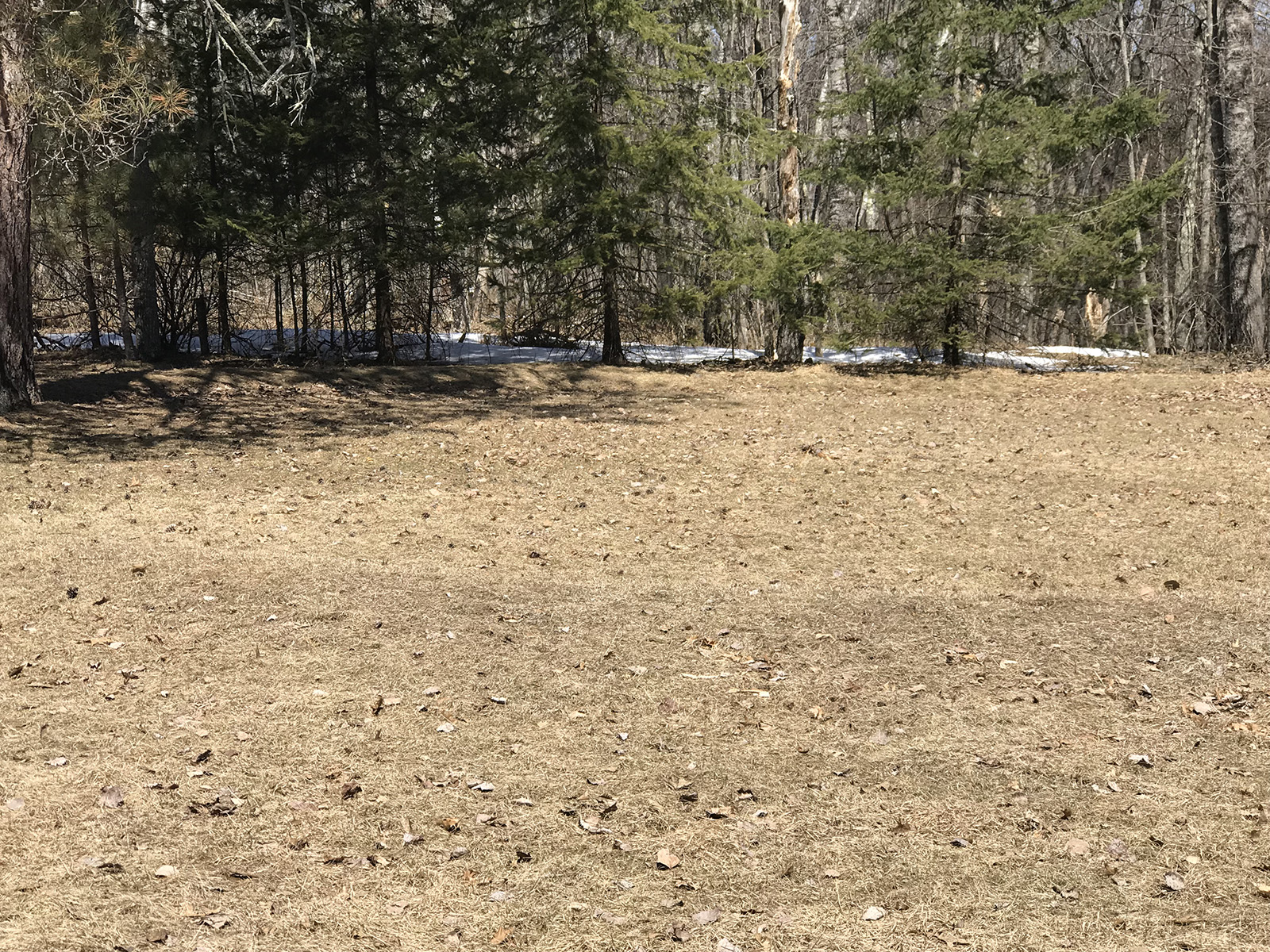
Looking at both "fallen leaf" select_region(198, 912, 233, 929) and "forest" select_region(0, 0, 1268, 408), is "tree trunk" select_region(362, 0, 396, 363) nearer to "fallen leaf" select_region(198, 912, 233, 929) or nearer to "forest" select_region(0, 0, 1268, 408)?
"forest" select_region(0, 0, 1268, 408)

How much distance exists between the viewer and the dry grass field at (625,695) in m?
4.27

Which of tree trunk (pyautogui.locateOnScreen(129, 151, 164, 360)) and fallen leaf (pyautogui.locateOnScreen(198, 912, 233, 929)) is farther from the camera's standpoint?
tree trunk (pyautogui.locateOnScreen(129, 151, 164, 360))

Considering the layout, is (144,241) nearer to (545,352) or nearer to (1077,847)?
(545,352)

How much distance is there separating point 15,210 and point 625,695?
30.0 ft

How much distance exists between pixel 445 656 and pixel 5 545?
155 inches

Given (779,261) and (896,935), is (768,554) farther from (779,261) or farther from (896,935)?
(779,261)

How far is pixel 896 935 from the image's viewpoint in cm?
406

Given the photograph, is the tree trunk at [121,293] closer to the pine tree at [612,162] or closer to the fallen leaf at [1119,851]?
the pine tree at [612,162]

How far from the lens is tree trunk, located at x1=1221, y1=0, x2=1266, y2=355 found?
18125mm

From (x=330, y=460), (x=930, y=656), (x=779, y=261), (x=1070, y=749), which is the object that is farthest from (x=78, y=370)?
(x=1070, y=749)

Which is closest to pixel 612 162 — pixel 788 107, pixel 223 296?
pixel 788 107

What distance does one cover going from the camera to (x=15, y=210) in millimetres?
11445

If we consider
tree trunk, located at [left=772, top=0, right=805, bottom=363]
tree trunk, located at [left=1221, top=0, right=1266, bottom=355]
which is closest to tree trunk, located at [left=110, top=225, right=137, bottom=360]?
tree trunk, located at [left=772, top=0, right=805, bottom=363]

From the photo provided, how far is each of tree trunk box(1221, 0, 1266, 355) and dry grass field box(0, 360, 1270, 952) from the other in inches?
278
